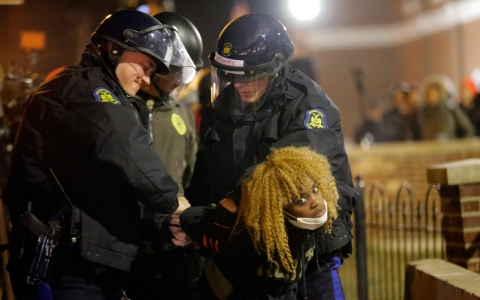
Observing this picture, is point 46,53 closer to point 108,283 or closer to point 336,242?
point 108,283

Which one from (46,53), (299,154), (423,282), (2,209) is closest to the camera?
(299,154)

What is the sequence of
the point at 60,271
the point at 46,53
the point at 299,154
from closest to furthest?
the point at 299,154 < the point at 60,271 < the point at 46,53

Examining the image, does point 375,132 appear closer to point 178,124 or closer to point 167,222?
point 178,124

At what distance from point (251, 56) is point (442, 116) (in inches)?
302

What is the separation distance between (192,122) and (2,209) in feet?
5.39

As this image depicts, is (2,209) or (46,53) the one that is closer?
(2,209)

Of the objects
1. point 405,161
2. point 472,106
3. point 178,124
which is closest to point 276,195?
point 178,124

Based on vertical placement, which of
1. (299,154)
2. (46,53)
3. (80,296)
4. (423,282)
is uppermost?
(46,53)

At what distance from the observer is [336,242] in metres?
3.38

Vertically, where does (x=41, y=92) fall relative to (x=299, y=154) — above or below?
above

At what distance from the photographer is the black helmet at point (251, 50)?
3.52 metres

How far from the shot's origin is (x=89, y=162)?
3.19m

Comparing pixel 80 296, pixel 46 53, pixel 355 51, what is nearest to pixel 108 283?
pixel 80 296

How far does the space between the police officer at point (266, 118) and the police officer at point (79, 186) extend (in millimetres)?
466
